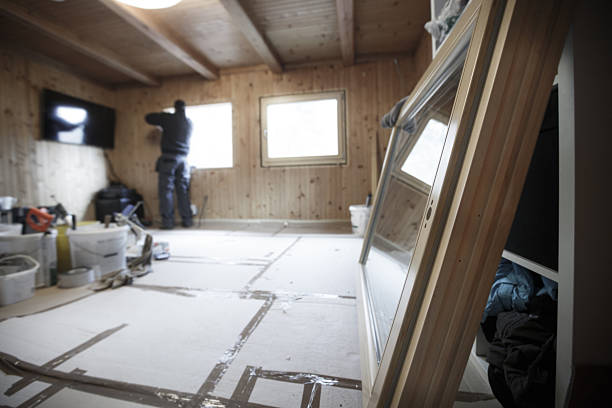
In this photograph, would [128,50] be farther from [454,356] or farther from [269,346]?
[454,356]

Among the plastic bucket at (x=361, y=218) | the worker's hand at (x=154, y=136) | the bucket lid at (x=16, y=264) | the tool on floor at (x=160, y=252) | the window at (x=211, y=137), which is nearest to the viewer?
the bucket lid at (x=16, y=264)

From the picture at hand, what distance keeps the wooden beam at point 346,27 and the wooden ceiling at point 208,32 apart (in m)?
0.01

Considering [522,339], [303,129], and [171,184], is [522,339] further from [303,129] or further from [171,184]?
[171,184]

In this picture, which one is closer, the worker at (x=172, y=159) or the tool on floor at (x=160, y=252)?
the tool on floor at (x=160, y=252)

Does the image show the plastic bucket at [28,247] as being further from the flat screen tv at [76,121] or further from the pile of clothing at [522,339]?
the flat screen tv at [76,121]

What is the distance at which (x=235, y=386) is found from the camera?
25.5 inches

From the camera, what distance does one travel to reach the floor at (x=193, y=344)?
2.05 feet

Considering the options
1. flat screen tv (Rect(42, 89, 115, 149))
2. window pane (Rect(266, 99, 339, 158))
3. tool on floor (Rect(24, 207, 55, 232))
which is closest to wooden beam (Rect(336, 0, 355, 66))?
window pane (Rect(266, 99, 339, 158))

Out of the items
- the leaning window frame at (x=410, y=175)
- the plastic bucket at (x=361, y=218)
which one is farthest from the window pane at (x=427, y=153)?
the plastic bucket at (x=361, y=218)

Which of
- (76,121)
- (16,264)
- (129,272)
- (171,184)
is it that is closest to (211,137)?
(171,184)

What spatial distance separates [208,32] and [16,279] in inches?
119

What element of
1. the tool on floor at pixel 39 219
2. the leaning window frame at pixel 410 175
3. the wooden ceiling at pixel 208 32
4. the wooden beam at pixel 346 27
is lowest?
the tool on floor at pixel 39 219

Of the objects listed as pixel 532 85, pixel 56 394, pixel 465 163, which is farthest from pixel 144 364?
pixel 532 85

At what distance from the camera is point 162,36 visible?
2734 mm
